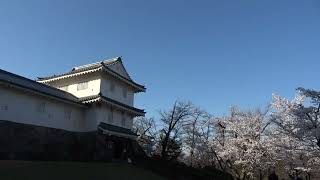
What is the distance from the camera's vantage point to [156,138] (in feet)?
187

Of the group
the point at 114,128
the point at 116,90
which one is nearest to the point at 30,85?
the point at 114,128

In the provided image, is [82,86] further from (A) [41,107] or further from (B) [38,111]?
(B) [38,111]

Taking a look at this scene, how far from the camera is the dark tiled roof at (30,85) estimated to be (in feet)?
89.2

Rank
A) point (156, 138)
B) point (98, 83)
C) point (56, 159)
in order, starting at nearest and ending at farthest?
point (56, 159), point (98, 83), point (156, 138)

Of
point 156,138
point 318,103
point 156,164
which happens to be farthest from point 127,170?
point 156,138

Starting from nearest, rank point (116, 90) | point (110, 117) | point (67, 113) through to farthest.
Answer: point (67, 113) → point (110, 117) → point (116, 90)

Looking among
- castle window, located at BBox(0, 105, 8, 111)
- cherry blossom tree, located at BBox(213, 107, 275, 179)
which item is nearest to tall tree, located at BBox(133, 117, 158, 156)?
cherry blossom tree, located at BBox(213, 107, 275, 179)

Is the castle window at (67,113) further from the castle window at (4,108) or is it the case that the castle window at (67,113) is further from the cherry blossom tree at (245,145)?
the cherry blossom tree at (245,145)

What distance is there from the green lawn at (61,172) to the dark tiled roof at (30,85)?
5958 mm

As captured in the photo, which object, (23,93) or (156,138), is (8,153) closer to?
(23,93)

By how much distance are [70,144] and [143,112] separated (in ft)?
33.4

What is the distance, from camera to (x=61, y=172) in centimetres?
2236

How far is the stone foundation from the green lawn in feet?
9.90

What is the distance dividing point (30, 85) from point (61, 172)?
33.0ft
